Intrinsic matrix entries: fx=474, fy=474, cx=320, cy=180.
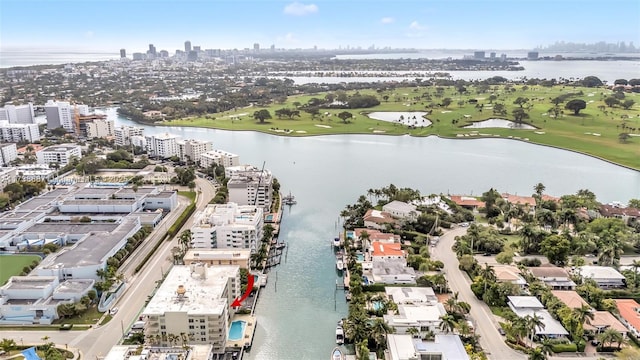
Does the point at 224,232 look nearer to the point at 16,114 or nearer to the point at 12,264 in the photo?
the point at 12,264

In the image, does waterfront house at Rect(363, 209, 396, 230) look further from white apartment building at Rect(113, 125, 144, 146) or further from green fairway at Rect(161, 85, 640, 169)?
white apartment building at Rect(113, 125, 144, 146)

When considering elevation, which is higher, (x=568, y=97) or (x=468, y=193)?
(x=568, y=97)

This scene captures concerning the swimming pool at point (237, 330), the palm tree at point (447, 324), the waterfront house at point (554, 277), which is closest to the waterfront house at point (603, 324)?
the waterfront house at point (554, 277)

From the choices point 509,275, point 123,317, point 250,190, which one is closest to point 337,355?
point 123,317

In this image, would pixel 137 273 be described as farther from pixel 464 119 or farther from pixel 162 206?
pixel 464 119

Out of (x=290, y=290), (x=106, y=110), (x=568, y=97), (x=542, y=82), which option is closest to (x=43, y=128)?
(x=106, y=110)

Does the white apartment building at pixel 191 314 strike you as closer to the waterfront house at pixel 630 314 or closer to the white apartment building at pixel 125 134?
the waterfront house at pixel 630 314

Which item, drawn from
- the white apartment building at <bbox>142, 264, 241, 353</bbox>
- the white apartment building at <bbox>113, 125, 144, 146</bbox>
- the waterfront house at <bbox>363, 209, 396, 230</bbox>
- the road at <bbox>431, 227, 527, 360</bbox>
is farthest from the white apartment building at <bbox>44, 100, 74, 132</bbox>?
the road at <bbox>431, 227, 527, 360</bbox>
